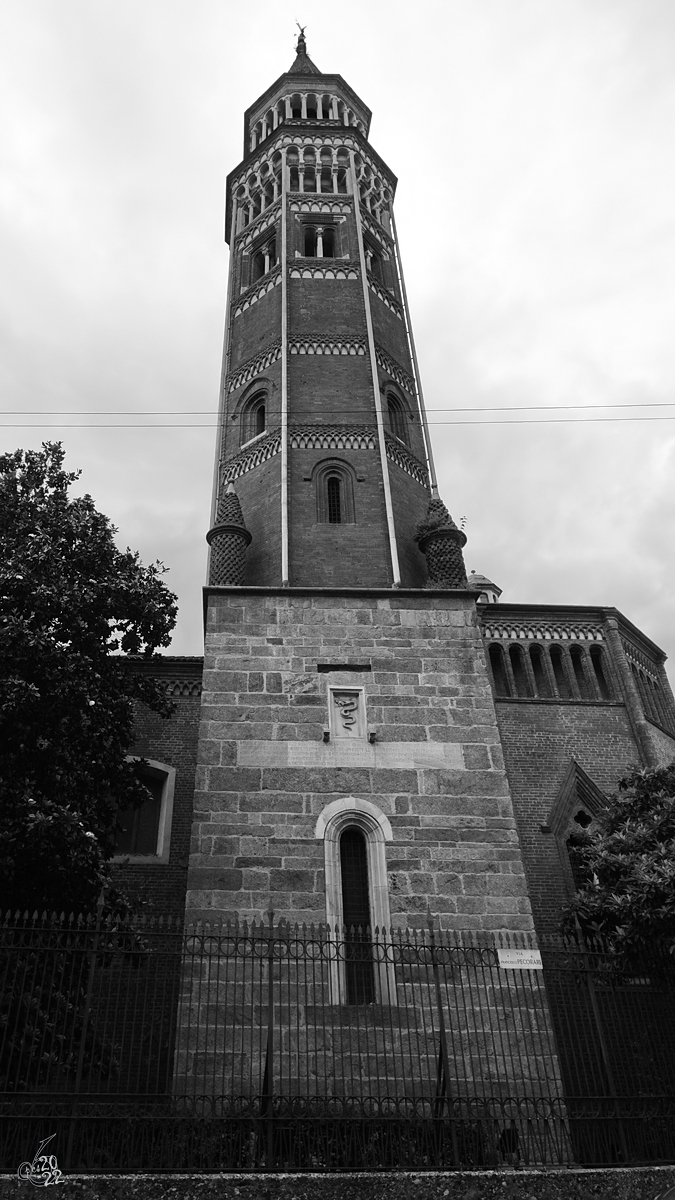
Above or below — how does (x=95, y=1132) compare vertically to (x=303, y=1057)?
below

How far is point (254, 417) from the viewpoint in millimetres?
19781

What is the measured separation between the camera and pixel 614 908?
42.9 feet

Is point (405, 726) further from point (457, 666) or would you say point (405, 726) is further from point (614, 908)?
point (614, 908)

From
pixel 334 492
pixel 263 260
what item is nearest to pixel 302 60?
pixel 263 260

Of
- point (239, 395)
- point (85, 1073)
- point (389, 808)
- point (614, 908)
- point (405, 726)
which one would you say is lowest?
point (85, 1073)

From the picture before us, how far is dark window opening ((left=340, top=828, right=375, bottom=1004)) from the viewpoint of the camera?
12.0 metres

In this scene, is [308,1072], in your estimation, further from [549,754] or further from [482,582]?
[482,582]

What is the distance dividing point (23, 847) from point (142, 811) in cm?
694

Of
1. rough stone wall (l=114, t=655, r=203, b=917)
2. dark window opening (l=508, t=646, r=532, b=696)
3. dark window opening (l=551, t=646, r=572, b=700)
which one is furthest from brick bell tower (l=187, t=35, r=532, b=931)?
dark window opening (l=551, t=646, r=572, b=700)

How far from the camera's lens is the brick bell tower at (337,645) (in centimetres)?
1255

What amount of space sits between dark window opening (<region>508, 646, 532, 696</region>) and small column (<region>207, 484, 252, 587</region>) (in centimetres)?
712

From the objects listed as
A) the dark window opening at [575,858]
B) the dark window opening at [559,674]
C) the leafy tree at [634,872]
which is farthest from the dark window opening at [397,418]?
the dark window opening at [575,858]

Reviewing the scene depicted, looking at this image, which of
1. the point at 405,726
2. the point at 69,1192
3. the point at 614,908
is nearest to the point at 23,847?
the point at 69,1192

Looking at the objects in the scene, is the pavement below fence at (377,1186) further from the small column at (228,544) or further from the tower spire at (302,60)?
the tower spire at (302,60)
